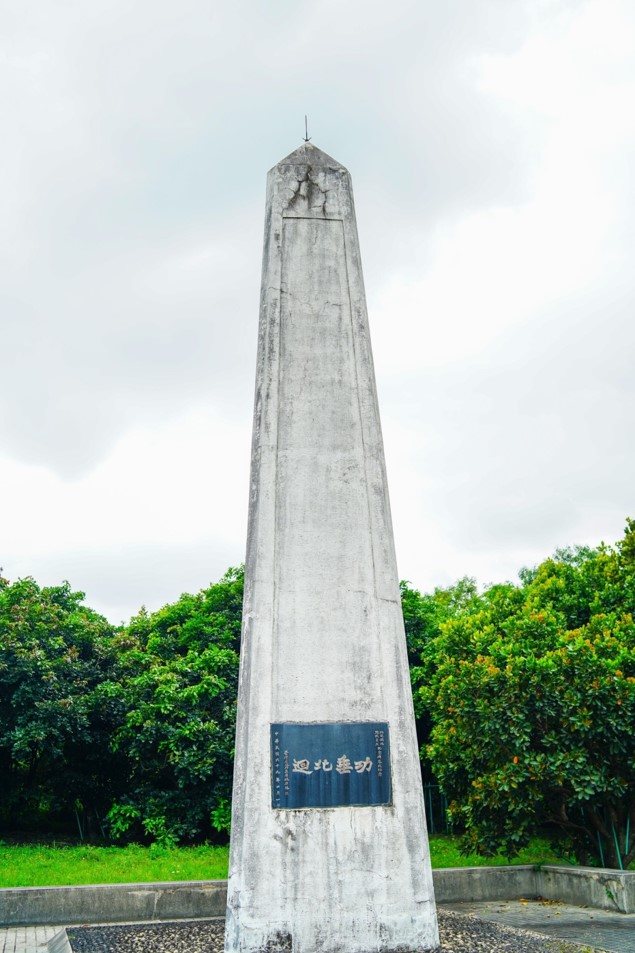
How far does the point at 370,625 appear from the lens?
20.6ft

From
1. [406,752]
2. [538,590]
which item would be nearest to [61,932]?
[406,752]

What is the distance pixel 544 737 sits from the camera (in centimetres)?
895

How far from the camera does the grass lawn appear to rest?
977 centimetres

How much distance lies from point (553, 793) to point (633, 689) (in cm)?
160

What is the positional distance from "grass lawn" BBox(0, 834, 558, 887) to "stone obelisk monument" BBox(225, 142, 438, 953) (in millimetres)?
4365

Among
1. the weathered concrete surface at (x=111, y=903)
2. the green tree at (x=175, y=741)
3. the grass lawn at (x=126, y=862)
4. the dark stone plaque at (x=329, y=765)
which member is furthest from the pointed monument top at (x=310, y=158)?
the green tree at (x=175, y=741)

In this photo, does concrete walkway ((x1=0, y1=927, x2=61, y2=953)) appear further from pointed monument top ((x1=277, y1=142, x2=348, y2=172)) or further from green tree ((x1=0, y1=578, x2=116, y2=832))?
pointed monument top ((x1=277, y1=142, x2=348, y2=172))

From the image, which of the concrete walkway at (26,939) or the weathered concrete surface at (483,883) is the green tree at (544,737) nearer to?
the weathered concrete surface at (483,883)

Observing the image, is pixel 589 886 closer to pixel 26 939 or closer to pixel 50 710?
pixel 26 939

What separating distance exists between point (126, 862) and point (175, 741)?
7.66 feet

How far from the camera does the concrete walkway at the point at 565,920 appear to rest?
266 inches

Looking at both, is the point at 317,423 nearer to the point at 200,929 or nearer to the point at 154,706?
the point at 200,929

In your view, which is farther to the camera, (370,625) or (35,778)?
(35,778)

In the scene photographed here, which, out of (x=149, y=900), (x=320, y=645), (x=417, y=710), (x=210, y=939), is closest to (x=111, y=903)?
(x=149, y=900)
